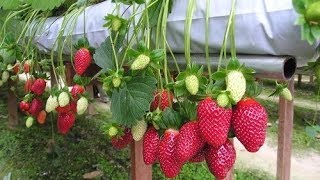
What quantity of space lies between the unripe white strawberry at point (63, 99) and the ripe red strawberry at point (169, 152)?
0.57 meters

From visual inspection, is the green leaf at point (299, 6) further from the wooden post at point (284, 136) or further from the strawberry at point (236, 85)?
the wooden post at point (284, 136)

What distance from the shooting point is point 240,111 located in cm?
47

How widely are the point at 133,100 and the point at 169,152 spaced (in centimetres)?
14

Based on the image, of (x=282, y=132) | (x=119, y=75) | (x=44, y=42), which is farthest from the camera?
(x=282, y=132)

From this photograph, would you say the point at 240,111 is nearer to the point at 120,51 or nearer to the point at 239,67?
the point at 239,67

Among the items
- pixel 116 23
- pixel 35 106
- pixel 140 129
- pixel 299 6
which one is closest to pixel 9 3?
pixel 35 106

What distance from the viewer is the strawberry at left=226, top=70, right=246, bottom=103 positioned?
45 centimetres

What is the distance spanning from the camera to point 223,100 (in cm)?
45

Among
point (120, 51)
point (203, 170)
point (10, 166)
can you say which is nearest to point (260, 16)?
point (120, 51)

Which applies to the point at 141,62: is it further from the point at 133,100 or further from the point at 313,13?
the point at 313,13

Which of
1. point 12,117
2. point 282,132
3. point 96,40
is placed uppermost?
point 96,40

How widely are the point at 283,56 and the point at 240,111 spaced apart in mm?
110

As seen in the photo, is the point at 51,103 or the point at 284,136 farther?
the point at 284,136

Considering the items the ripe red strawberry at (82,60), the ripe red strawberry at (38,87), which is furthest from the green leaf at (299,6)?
the ripe red strawberry at (38,87)
